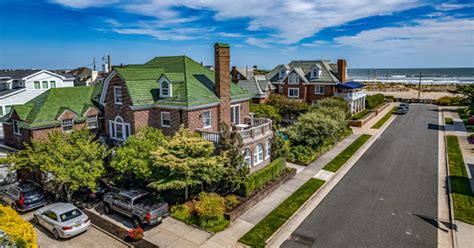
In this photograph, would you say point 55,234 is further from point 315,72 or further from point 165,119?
point 315,72

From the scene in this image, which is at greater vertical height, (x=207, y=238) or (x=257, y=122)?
(x=257, y=122)

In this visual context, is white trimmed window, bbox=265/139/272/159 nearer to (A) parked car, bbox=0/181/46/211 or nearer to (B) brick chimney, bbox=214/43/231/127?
(B) brick chimney, bbox=214/43/231/127

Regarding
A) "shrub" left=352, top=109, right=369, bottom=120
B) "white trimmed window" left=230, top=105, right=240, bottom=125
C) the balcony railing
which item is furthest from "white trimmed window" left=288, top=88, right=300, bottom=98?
the balcony railing

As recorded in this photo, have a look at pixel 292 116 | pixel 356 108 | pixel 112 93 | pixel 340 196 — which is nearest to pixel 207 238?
pixel 340 196

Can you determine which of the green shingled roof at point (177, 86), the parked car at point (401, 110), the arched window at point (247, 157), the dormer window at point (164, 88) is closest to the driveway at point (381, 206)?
the arched window at point (247, 157)

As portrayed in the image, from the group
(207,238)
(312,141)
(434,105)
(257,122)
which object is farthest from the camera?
(434,105)

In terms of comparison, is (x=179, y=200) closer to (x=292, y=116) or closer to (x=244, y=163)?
(x=244, y=163)

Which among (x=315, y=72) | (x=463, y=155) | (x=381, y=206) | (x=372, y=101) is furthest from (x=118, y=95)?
(x=372, y=101)
